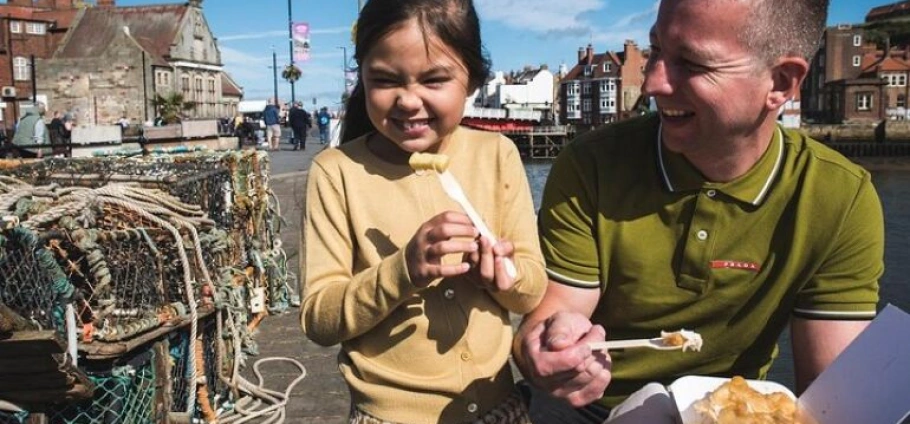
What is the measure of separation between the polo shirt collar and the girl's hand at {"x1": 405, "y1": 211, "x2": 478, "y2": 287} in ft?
2.69

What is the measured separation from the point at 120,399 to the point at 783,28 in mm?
2579

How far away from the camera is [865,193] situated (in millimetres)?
2096

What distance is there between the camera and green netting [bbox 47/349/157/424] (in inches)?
115

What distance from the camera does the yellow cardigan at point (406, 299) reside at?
184 cm

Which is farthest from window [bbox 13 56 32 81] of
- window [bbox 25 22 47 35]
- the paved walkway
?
the paved walkway

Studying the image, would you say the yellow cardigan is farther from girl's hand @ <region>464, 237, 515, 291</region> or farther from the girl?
girl's hand @ <region>464, 237, 515, 291</region>

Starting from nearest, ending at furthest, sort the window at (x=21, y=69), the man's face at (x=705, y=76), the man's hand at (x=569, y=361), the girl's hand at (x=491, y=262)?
the girl's hand at (x=491, y=262)
the man's hand at (x=569, y=361)
the man's face at (x=705, y=76)
the window at (x=21, y=69)

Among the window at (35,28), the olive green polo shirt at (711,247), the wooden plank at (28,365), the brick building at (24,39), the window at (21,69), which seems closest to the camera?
the olive green polo shirt at (711,247)

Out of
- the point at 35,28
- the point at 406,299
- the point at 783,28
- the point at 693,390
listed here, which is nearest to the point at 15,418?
the point at 406,299

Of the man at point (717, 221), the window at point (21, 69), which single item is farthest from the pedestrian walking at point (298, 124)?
the window at point (21, 69)

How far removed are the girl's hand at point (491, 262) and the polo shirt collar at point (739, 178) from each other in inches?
28.5

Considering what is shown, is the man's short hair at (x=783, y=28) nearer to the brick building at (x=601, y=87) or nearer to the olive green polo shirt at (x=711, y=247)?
the olive green polo shirt at (x=711, y=247)

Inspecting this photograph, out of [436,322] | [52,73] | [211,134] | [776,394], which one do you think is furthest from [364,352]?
[52,73]

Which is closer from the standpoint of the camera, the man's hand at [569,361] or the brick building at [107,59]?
the man's hand at [569,361]
